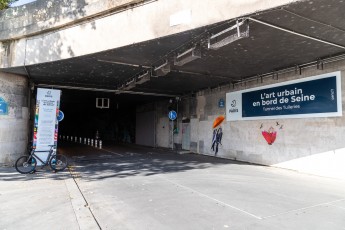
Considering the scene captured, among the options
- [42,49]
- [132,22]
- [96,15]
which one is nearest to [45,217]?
[132,22]

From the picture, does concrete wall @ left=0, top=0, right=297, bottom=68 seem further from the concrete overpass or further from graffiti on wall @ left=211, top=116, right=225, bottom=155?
graffiti on wall @ left=211, top=116, right=225, bottom=155

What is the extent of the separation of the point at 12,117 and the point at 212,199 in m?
8.98

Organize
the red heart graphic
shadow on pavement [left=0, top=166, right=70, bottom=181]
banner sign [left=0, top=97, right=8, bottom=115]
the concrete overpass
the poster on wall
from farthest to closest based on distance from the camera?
the red heart graphic, the poster on wall, banner sign [left=0, top=97, right=8, bottom=115], shadow on pavement [left=0, top=166, right=70, bottom=181], the concrete overpass

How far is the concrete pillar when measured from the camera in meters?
10.6

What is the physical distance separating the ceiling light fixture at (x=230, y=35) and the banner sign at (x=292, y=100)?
14.8 feet

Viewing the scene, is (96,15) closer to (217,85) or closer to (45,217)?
(45,217)

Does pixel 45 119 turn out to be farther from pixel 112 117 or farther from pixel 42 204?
pixel 112 117

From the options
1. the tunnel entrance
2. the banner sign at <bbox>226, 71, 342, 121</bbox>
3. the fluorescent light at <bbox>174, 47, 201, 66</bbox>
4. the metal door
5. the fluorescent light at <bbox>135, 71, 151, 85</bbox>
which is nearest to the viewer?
the fluorescent light at <bbox>174, 47, 201, 66</bbox>

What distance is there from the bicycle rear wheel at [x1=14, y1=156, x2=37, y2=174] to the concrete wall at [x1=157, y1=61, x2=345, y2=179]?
9088 millimetres

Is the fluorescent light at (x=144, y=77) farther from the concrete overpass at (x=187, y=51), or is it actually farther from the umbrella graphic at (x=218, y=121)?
the umbrella graphic at (x=218, y=121)

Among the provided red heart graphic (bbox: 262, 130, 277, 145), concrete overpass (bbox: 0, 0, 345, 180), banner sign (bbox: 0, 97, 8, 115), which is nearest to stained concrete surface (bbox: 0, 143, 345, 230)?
Answer: concrete overpass (bbox: 0, 0, 345, 180)

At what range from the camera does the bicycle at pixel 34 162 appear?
933 cm

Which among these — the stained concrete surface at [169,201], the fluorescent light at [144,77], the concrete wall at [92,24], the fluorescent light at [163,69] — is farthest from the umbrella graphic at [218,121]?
the concrete wall at [92,24]

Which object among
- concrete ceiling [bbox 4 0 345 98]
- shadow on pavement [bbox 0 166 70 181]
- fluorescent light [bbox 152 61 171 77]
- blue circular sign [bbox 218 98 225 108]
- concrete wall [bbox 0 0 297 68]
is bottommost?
shadow on pavement [bbox 0 166 70 181]
